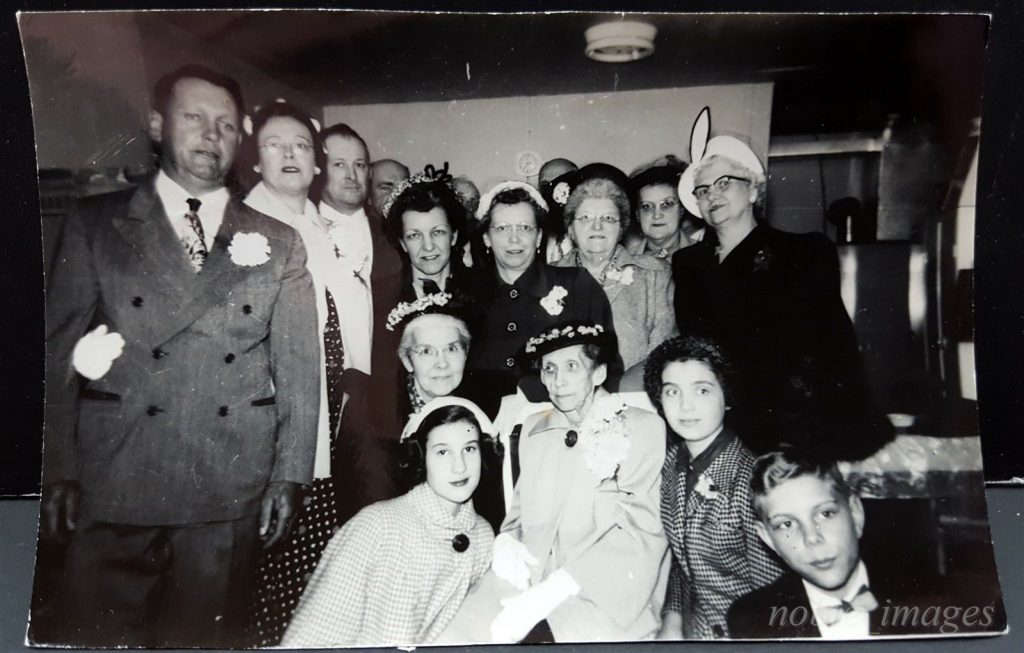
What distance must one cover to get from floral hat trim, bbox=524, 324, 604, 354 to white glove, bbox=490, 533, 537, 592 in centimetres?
31

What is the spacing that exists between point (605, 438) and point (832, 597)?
444 millimetres

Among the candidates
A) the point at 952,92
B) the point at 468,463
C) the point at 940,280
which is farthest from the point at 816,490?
the point at 952,92

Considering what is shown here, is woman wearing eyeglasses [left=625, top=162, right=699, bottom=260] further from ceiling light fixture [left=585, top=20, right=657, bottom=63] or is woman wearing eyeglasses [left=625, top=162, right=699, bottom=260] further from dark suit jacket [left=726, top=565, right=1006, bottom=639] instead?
dark suit jacket [left=726, top=565, right=1006, bottom=639]

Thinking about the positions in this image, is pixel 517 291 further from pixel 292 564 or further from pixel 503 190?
pixel 292 564

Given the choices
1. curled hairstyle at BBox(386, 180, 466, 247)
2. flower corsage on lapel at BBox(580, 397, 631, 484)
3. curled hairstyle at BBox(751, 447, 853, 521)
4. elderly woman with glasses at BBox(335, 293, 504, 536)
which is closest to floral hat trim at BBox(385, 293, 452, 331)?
elderly woman with glasses at BBox(335, 293, 504, 536)

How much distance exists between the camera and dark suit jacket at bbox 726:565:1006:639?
1394mm

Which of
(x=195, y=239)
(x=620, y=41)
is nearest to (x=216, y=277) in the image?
(x=195, y=239)

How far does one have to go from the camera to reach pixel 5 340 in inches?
64.1

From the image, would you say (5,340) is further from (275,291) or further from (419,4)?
(419,4)

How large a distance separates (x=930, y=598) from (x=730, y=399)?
461 mm

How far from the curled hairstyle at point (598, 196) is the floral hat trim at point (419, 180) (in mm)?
202

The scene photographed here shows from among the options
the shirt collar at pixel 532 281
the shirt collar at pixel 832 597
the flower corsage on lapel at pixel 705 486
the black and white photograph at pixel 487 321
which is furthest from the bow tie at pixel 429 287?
the shirt collar at pixel 832 597

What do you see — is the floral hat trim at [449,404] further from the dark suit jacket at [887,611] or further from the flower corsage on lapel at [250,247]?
the dark suit jacket at [887,611]

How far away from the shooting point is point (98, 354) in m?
1.45
